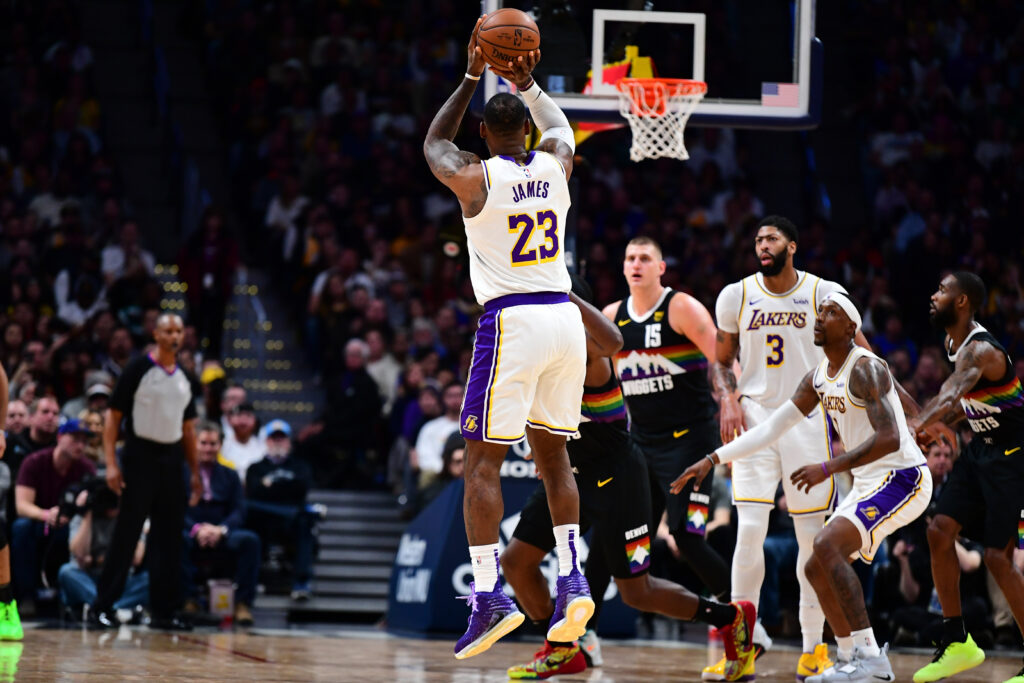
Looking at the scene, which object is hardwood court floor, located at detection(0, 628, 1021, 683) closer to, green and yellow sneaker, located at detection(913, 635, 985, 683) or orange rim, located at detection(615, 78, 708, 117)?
green and yellow sneaker, located at detection(913, 635, 985, 683)

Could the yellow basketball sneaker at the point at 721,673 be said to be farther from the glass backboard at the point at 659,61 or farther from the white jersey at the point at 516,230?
the glass backboard at the point at 659,61

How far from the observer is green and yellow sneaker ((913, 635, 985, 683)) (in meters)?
8.33

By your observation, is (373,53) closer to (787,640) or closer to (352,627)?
(352,627)

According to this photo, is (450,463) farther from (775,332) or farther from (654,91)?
(775,332)

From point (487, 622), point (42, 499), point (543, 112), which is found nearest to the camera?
point (487, 622)

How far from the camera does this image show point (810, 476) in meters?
7.53

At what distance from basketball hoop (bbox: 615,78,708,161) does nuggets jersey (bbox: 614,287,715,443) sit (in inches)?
49.8

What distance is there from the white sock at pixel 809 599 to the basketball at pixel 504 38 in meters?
3.70

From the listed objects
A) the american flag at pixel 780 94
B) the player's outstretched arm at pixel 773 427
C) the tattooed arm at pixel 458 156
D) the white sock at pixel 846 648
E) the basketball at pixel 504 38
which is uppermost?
the american flag at pixel 780 94

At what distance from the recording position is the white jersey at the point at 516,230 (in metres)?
6.50

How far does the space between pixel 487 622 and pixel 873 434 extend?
2.65 meters

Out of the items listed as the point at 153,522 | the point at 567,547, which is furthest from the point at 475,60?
the point at 153,522

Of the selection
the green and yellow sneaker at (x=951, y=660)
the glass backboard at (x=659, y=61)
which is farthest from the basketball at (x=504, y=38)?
the green and yellow sneaker at (x=951, y=660)

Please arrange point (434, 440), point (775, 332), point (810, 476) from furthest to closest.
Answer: point (434, 440) → point (775, 332) → point (810, 476)
